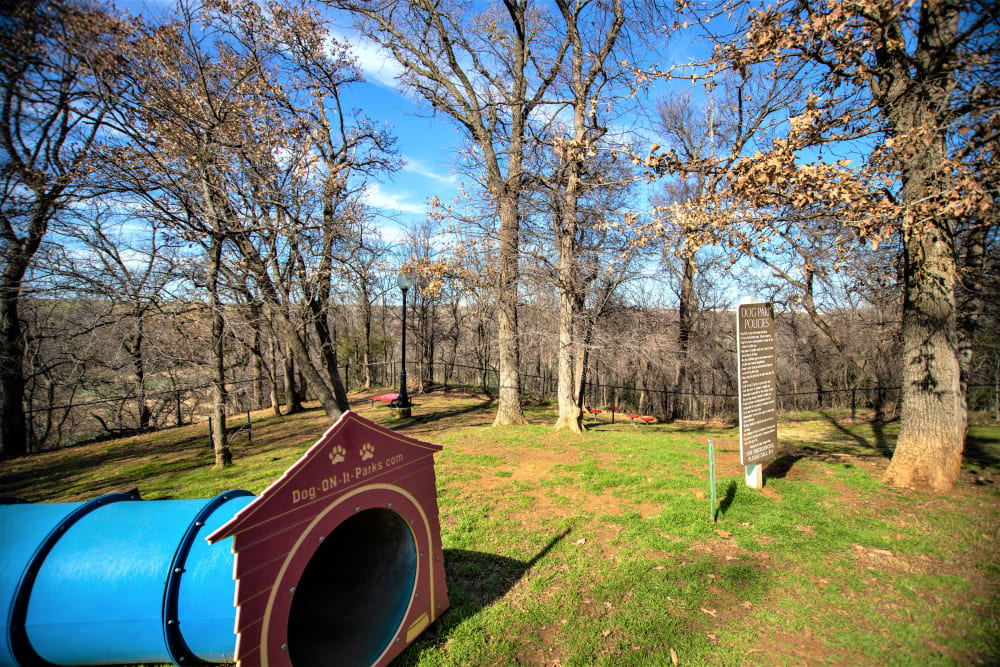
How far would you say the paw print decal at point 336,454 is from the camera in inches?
102

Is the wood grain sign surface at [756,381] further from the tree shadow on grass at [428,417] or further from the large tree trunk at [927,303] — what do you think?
the tree shadow on grass at [428,417]

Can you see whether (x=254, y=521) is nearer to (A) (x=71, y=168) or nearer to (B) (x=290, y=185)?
(A) (x=71, y=168)

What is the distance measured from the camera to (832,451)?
838 centimetres

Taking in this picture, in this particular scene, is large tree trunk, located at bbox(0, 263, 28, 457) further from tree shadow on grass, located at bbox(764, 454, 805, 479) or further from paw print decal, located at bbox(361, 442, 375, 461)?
tree shadow on grass, located at bbox(764, 454, 805, 479)

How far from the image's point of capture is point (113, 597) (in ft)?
8.75

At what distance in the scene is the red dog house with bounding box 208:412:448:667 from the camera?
212 centimetres

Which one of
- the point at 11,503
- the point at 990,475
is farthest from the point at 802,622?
the point at 11,503

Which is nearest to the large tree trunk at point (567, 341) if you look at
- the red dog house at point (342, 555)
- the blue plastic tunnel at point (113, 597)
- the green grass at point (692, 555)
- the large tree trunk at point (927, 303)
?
the green grass at point (692, 555)

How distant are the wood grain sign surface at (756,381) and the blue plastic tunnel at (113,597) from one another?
5.80 metres

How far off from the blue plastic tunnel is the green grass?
1.36m

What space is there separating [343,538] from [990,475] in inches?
345

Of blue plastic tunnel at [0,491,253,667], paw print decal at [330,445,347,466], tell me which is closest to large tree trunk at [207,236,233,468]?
blue plastic tunnel at [0,491,253,667]

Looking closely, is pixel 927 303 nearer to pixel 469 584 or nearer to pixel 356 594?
pixel 469 584

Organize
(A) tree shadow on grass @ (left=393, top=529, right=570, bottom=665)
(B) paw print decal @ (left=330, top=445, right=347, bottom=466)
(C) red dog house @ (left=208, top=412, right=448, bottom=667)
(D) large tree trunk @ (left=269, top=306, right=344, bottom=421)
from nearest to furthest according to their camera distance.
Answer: (C) red dog house @ (left=208, top=412, right=448, bottom=667), (B) paw print decal @ (left=330, top=445, right=347, bottom=466), (A) tree shadow on grass @ (left=393, top=529, right=570, bottom=665), (D) large tree trunk @ (left=269, top=306, right=344, bottom=421)
